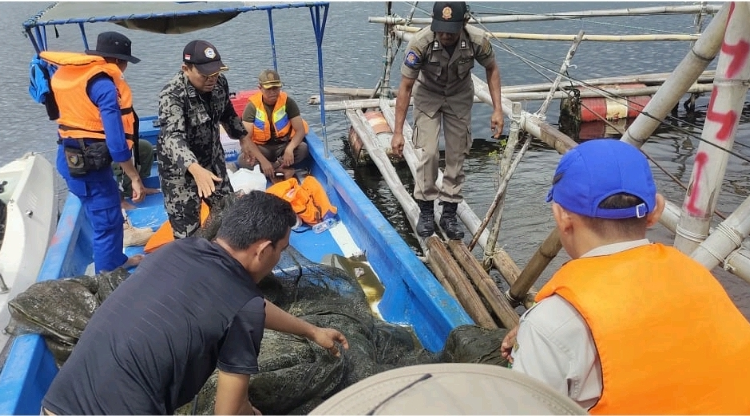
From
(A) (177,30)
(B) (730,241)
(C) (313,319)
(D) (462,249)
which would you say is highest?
(A) (177,30)

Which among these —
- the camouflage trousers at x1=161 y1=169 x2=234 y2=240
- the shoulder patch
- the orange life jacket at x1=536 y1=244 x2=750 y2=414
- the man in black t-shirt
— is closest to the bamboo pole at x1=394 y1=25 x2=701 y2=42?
the shoulder patch

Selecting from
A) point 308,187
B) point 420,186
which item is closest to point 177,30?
point 308,187

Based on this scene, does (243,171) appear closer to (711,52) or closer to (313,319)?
(313,319)

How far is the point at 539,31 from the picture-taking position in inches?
616

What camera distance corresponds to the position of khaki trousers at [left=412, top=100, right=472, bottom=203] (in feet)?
15.3

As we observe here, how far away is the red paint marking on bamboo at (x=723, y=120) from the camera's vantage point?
2.63 m

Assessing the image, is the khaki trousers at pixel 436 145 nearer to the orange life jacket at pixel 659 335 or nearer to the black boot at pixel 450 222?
the black boot at pixel 450 222

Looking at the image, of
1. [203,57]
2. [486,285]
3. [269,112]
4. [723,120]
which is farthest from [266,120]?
[723,120]

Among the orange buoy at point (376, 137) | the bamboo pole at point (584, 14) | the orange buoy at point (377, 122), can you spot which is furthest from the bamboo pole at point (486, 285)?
the bamboo pole at point (584, 14)

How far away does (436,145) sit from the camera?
4684mm

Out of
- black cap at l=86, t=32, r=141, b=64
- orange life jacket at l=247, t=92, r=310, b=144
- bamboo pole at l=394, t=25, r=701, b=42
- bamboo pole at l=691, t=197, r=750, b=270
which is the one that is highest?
black cap at l=86, t=32, r=141, b=64

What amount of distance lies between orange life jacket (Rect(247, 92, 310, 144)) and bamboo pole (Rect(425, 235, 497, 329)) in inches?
96.7

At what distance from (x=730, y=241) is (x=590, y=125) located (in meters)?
9.02

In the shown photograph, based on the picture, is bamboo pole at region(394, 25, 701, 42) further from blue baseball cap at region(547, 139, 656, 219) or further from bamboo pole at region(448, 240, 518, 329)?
blue baseball cap at region(547, 139, 656, 219)
